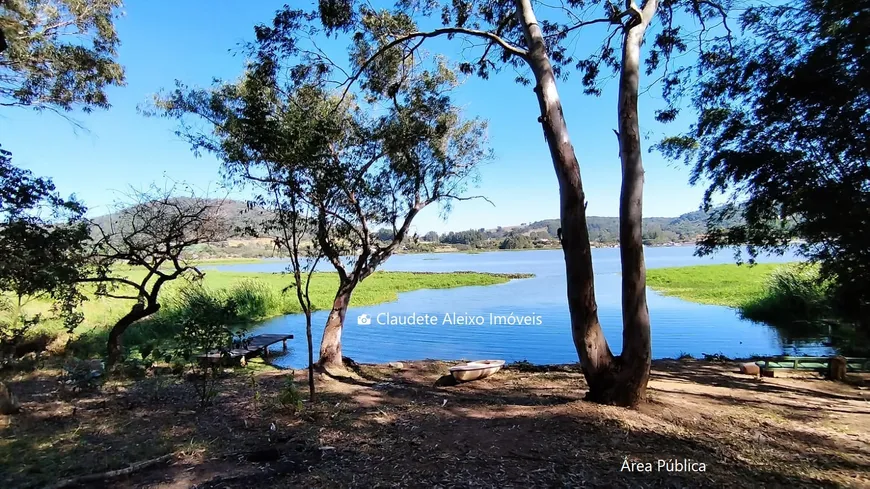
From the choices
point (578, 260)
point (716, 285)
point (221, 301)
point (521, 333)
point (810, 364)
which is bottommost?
point (521, 333)

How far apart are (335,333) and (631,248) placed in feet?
18.1

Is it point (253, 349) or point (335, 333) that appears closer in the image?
point (335, 333)

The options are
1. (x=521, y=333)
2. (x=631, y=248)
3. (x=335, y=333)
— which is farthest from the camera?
(x=521, y=333)

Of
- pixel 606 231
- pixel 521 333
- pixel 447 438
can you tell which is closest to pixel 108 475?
pixel 447 438

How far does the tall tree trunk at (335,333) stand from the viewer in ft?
27.0

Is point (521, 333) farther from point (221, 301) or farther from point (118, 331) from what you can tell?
point (118, 331)

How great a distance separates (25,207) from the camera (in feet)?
20.8

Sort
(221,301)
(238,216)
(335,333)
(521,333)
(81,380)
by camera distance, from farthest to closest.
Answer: (521,333), (335,333), (221,301), (238,216), (81,380)

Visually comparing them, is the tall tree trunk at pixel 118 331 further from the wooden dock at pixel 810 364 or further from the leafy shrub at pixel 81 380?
the wooden dock at pixel 810 364

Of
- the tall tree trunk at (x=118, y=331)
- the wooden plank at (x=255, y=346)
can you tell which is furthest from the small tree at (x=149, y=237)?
the wooden plank at (x=255, y=346)

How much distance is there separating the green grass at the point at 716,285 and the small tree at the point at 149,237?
19.7m

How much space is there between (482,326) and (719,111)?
36.4 ft

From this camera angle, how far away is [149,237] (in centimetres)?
861

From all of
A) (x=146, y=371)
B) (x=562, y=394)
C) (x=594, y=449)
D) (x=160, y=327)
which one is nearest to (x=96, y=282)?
(x=146, y=371)
